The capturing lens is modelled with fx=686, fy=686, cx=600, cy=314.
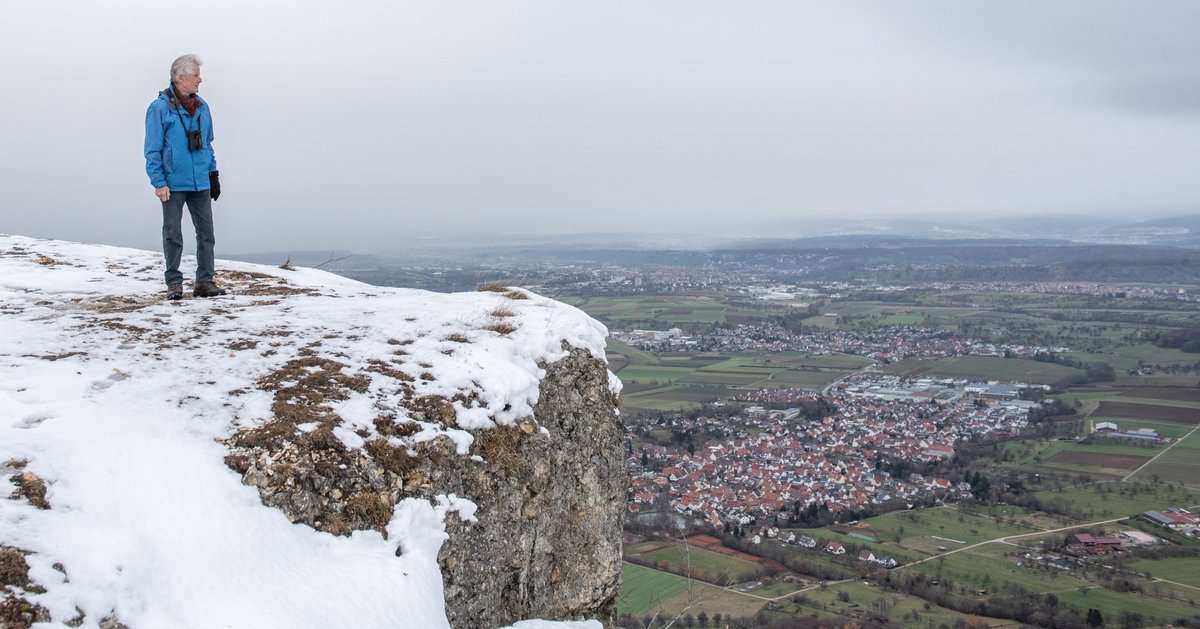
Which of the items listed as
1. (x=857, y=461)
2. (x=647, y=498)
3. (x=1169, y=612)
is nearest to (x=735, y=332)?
(x=857, y=461)

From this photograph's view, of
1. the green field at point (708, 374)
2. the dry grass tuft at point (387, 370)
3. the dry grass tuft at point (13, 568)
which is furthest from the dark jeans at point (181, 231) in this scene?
the green field at point (708, 374)

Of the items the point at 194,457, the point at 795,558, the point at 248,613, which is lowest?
the point at 795,558

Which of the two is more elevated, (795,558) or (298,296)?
(298,296)

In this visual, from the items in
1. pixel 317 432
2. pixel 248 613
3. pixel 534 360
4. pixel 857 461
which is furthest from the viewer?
pixel 857 461

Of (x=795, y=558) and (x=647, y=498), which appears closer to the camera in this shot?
(x=795, y=558)

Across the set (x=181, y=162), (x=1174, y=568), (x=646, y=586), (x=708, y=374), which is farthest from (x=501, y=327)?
(x=708, y=374)

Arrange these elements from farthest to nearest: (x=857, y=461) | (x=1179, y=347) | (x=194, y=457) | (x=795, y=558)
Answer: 1. (x=1179, y=347)
2. (x=857, y=461)
3. (x=795, y=558)
4. (x=194, y=457)

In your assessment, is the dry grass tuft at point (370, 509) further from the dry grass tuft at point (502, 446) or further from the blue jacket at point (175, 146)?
the blue jacket at point (175, 146)

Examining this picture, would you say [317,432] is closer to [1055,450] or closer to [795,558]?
[795,558]

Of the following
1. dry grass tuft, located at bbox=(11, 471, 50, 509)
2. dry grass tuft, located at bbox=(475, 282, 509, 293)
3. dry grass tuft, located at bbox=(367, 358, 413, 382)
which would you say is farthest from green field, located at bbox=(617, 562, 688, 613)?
dry grass tuft, located at bbox=(11, 471, 50, 509)
